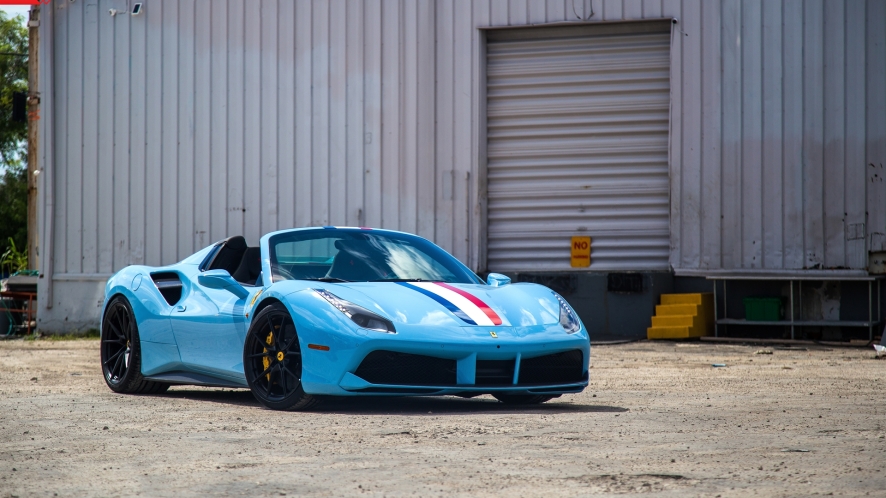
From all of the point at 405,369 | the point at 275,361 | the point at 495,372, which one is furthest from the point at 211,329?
the point at 495,372

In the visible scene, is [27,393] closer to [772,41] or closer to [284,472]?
[284,472]

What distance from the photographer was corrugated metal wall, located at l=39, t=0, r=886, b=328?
13.0 m

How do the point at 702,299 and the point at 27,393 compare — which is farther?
the point at 702,299

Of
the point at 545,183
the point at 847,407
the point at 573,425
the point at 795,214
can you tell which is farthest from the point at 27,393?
the point at 795,214

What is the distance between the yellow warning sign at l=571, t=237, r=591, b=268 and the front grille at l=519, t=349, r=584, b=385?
26.3 ft

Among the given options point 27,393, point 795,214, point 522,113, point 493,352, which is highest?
point 522,113

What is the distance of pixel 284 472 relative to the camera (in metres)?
3.81

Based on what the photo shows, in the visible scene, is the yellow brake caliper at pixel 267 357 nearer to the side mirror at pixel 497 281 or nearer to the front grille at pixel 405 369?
the front grille at pixel 405 369

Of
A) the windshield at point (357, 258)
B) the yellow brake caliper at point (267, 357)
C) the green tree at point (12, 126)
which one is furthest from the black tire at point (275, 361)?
the green tree at point (12, 126)

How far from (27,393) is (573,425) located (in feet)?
13.8

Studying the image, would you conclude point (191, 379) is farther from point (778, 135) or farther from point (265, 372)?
point (778, 135)

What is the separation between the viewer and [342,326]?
5.58 meters


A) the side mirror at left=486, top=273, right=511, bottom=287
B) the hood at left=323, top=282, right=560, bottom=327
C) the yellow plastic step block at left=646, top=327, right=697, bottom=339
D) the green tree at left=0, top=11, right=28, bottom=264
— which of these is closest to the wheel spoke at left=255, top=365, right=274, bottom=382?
the hood at left=323, top=282, right=560, bottom=327

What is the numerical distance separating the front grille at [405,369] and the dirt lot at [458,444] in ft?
0.60
